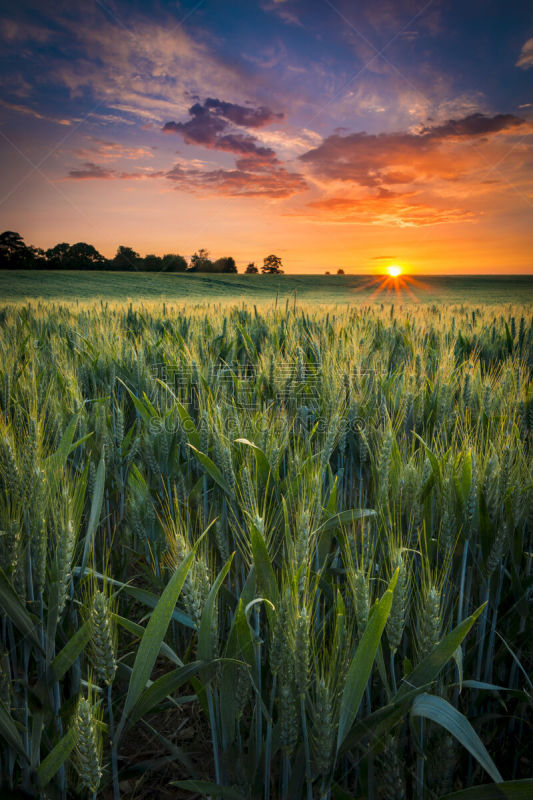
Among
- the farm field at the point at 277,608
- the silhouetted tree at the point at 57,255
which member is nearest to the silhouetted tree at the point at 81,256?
the silhouetted tree at the point at 57,255

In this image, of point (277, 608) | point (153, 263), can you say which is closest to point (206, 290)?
point (153, 263)

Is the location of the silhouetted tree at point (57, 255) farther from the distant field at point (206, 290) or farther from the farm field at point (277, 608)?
the farm field at point (277, 608)

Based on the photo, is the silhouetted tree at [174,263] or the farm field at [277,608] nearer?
the farm field at [277,608]

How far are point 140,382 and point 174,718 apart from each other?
1.53 metres

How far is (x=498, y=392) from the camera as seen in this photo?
1961mm

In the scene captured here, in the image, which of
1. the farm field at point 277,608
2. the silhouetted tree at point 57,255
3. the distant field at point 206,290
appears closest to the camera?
the farm field at point 277,608

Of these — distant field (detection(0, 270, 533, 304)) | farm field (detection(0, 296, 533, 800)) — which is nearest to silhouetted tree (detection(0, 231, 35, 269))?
distant field (detection(0, 270, 533, 304))

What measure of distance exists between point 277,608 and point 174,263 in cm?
3767

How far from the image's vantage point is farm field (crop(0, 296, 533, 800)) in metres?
0.80

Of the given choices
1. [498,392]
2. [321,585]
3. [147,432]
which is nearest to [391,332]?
[498,392]

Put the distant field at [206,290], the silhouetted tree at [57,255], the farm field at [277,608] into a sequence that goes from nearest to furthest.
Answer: the farm field at [277,608], the distant field at [206,290], the silhouetted tree at [57,255]

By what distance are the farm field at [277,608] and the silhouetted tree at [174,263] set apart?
33784mm

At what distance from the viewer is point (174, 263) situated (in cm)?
3600

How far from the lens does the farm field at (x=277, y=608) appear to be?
2.63 ft
